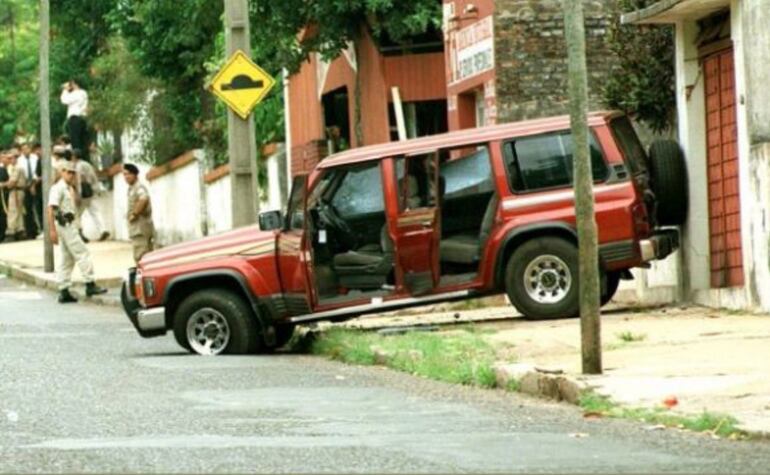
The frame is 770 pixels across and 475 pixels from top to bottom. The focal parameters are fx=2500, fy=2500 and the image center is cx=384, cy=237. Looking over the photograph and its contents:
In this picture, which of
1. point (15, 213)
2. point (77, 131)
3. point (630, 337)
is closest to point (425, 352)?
point (630, 337)

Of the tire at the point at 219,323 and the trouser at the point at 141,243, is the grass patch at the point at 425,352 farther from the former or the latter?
the trouser at the point at 141,243

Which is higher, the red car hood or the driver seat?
the red car hood

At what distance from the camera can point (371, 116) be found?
120ft

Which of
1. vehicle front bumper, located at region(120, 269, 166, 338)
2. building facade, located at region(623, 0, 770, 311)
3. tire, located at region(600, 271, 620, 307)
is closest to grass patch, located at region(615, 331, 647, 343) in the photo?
building facade, located at region(623, 0, 770, 311)

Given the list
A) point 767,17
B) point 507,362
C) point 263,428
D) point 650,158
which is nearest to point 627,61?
point 650,158

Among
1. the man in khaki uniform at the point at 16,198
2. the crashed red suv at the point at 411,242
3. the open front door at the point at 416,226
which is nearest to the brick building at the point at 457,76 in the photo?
the crashed red suv at the point at 411,242

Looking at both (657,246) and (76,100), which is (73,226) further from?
(76,100)

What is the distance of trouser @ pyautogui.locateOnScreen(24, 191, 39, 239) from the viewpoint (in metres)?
49.0

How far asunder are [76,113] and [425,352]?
28.8 meters

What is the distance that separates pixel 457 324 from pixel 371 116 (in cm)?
1372

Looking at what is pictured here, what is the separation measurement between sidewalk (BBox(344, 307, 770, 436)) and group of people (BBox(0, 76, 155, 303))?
7883 millimetres

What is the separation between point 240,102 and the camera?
91.4ft

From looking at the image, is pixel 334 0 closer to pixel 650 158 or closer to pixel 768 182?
pixel 650 158

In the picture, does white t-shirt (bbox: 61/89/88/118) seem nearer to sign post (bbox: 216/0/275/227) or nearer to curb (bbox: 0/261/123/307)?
curb (bbox: 0/261/123/307)
